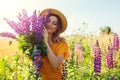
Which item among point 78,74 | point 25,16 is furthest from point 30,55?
point 78,74

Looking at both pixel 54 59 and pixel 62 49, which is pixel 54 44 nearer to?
pixel 62 49

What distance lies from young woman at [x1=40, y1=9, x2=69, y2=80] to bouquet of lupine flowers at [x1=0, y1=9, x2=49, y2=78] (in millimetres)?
708

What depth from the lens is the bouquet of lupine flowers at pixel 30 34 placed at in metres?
3.91

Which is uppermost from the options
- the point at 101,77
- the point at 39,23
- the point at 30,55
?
the point at 39,23

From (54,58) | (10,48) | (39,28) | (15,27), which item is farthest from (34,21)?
(10,48)

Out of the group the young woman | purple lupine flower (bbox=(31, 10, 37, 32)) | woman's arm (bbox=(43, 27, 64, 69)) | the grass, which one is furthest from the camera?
the young woman

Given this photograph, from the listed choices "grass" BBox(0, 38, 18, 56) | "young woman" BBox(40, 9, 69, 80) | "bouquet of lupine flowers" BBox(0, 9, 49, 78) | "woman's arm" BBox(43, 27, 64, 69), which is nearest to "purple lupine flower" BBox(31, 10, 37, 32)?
"bouquet of lupine flowers" BBox(0, 9, 49, 78)

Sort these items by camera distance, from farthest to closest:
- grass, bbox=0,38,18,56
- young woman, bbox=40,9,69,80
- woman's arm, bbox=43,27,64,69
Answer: young woman, bbox=40,9,69,80 → woman's arm, bbox=43,27,64,69 → grass, bbox=0,38,18,56

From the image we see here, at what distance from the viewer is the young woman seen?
16.2ft

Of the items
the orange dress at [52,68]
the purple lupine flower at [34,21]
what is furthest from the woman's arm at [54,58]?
the purple lupine flower at [34,21]

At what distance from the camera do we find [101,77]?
513cm

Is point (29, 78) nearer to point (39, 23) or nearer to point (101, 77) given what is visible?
point (39, 23)

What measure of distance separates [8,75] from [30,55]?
1000 mm

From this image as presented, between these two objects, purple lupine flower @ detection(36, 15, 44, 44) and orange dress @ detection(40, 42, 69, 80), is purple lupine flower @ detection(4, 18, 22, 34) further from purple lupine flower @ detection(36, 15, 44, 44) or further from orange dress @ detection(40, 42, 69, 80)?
orange dress @ detection(40, 42, 69, 80)
